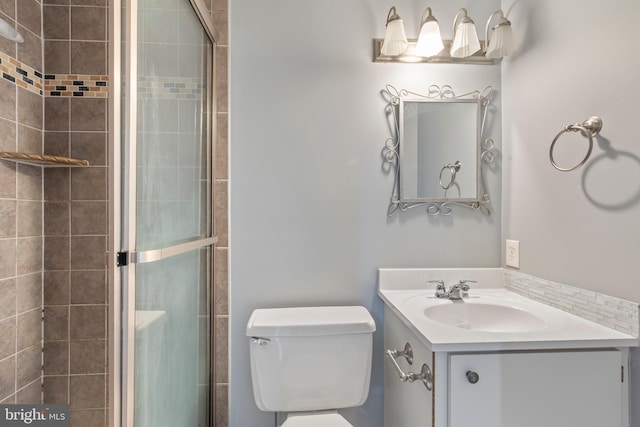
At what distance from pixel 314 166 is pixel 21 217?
130 centimetres

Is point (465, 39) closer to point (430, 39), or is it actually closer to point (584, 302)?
point (430, 39)

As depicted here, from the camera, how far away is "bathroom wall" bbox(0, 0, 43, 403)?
1.29 metres

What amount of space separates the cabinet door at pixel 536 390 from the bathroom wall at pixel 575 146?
12cm

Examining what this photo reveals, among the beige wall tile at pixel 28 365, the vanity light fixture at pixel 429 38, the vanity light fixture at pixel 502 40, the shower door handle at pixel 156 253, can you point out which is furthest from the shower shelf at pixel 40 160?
the vanity light fixture at pixel 502 40

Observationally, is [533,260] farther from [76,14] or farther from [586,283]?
[76,14]

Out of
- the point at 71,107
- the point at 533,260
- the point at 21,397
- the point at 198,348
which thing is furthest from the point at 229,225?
the point at 533,260

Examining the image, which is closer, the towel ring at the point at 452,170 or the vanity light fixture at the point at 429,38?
the vanity light fixture at the point at 429,38

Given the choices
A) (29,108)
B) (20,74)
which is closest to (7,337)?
(29,108)

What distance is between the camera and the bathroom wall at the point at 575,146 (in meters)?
0.89

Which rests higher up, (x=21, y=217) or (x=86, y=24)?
(x=86, y=24)

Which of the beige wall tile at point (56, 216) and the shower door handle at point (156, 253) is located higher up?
the beige wall tile at point (56, 216)

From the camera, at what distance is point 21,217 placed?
4.44ft

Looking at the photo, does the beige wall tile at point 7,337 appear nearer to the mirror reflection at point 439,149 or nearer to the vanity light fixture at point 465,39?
the mirror reflection at point 439,149

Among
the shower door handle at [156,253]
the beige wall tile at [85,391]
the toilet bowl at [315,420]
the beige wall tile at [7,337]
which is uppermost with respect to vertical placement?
the shower door handle at [156,253]
